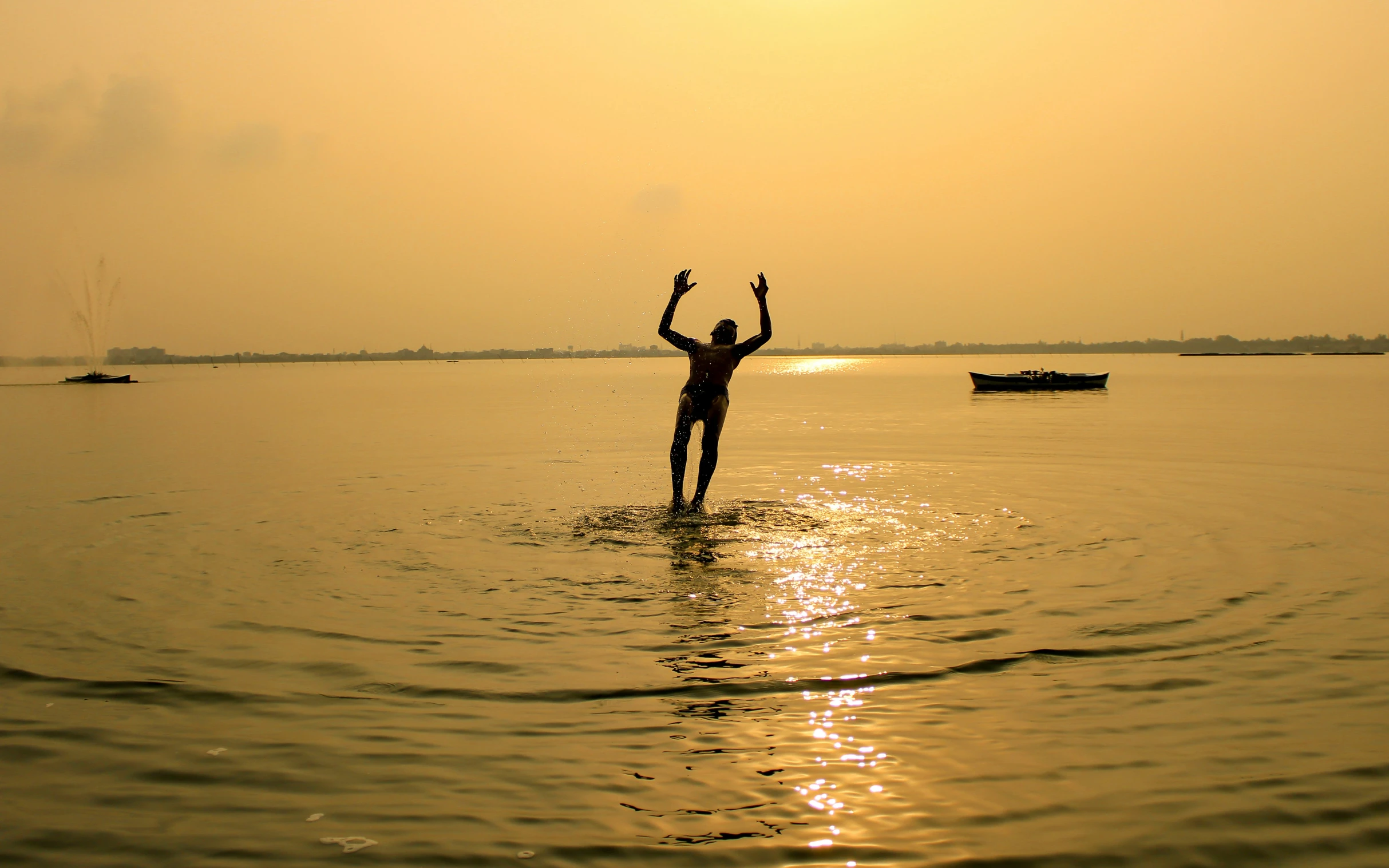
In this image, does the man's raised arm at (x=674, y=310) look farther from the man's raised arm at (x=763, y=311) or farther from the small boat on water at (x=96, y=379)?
the small boat on water at (x=96, y=379)

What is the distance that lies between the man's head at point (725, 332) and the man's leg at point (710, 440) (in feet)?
3.10

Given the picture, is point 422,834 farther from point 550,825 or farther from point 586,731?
point 586,731

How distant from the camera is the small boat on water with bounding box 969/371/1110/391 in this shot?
67.8 m

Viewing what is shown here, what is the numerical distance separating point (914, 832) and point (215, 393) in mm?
89652

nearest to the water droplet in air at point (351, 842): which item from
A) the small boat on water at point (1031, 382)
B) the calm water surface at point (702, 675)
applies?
the calm water surface at point (702, 675)

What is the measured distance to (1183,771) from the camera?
6.01 meters

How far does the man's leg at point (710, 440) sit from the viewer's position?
16000 millimetres

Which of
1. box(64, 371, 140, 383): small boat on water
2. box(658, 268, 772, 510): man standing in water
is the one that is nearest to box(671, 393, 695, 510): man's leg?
box(658, 268, 772, 510): man standing in water

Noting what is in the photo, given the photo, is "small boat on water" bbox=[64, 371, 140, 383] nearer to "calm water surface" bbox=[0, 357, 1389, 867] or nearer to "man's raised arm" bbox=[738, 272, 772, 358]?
"calm water surface" bbox=[0, 357, 1389, 867]

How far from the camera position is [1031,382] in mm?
67812

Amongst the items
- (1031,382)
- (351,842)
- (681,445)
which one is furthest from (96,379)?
(351,842)

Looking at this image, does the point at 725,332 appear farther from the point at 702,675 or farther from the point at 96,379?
the point at 96,379

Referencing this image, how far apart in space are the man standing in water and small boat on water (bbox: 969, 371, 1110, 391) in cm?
5371

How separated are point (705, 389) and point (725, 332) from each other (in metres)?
1.06
